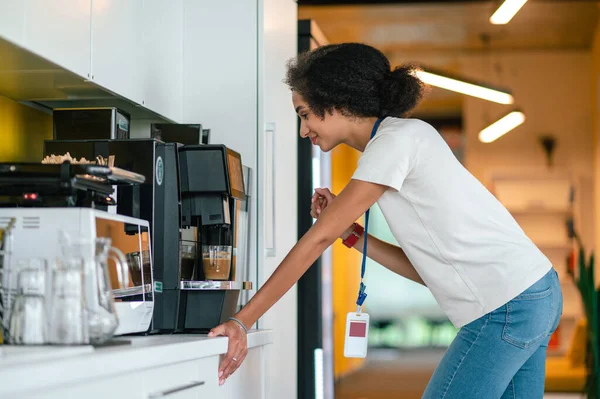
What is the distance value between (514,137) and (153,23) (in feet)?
22.9

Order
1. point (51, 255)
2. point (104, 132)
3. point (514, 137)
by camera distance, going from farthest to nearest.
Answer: point (514, 137), point (104, 132), point (51, 255)

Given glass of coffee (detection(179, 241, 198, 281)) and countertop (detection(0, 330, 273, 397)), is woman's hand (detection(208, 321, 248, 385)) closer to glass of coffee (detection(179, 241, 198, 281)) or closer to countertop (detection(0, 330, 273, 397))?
countertop (detection(0, 330, 273, 397))

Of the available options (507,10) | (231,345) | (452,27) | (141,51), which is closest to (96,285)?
(231,345)

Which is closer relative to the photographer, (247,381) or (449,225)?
(449,225)

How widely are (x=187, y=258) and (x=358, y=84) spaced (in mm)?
684

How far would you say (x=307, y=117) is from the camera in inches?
85.8

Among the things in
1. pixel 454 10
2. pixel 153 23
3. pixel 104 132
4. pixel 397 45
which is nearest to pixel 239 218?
pixel 104 132

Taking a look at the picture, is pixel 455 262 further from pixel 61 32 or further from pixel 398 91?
pixel 61 32

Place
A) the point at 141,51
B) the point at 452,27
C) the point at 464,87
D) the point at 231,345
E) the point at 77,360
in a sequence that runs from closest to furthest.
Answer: the point at 77,360 → the point at 231,345 → the point at 141,51 → the point at 464,87 → the point at 452,27

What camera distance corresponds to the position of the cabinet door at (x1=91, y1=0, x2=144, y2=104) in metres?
2.29

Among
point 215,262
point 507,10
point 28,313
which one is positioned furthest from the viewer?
point 507,10

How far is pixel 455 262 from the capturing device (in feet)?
6.32

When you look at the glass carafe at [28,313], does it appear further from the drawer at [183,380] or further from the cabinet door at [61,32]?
the cabinet door at [61,32]

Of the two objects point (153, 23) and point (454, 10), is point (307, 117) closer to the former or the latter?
point (153, 23)
